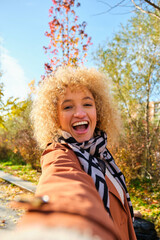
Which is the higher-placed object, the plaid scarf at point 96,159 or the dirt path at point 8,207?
the plaid scarf at point 96,159

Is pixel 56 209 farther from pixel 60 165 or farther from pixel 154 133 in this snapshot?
pixel 154 133

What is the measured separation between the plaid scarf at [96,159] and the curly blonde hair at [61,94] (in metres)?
0.28

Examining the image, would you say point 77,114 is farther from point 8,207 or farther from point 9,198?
point 9,198

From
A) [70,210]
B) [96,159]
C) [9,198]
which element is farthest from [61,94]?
[9,198]

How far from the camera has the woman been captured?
1.69 feet

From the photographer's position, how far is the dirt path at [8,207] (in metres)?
4.97

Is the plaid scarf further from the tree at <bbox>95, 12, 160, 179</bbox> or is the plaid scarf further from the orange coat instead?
the tree at <bbox>95, 12, 160, 179</bbox>

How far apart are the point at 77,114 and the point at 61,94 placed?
310 millimetres

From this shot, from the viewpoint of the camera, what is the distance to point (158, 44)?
26.5ft

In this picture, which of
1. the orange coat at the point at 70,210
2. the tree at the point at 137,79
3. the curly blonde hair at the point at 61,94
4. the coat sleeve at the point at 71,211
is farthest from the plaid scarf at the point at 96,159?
the tree at the point at 137,79

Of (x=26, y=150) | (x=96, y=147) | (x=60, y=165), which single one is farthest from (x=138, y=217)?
(x=26, y=150)

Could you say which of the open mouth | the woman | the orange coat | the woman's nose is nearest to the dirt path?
the woman

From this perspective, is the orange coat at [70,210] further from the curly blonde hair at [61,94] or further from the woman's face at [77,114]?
the curly blonde hair at [61,94]

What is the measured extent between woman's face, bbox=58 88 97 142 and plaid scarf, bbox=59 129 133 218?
96 millimetres
